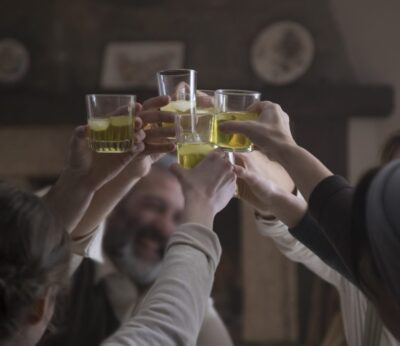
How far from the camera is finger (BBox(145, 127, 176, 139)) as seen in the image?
1201 millimetres

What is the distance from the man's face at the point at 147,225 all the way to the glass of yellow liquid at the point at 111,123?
121 centimetres

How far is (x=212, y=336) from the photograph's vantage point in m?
1.73

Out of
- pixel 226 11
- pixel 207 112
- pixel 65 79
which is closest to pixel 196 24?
pixel 226 11

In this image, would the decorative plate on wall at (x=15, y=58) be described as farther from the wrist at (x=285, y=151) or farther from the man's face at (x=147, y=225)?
the wrist at (x=285, y=151)

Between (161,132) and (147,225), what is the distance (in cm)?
136

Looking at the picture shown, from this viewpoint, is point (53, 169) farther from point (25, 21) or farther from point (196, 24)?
point (196, 24)

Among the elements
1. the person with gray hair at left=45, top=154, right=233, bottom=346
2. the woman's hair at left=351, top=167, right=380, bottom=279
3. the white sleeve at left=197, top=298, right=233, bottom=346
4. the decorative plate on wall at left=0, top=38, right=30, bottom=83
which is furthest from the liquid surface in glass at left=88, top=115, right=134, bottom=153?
the decorative plate on wall at left=0, top=38, right=30, bottom=83

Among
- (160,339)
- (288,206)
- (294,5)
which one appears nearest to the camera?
(160,339)

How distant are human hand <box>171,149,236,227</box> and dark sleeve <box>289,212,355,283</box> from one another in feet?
0.52

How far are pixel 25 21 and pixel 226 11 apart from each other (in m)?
1.15

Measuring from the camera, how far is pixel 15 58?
3.84m

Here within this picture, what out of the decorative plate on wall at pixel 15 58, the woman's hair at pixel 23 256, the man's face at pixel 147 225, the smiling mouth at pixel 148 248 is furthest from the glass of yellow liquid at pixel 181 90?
the decorative plate on wall at pixel 15 58

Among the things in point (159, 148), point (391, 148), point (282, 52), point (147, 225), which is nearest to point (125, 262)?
point (147, 225)

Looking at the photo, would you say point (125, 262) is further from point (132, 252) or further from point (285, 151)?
point (285, 151)
